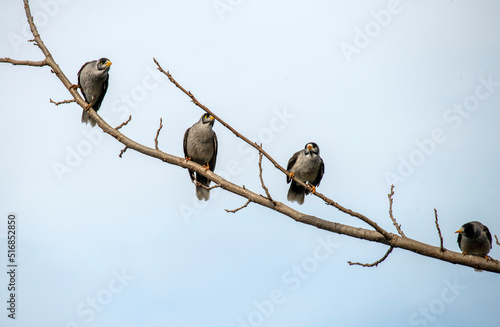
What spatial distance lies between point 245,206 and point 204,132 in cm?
462

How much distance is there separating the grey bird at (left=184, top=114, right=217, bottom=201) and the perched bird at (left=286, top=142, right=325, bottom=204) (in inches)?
57.1

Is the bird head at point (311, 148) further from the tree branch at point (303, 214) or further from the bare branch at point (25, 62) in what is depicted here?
the bare branch at point (25, 62)

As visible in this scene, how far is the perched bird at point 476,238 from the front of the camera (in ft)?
29.5

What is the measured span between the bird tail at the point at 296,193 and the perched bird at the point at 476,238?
2760 mm

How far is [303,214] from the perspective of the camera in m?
5.20

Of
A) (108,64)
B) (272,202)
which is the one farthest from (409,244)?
(108,64)

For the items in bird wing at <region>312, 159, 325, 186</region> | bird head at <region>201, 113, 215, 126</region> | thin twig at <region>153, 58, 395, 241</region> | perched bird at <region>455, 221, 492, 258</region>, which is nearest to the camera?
thin twig at <region>153, 58, 395, 241</region>

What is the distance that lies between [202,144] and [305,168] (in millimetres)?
1883

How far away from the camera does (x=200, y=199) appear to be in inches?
383

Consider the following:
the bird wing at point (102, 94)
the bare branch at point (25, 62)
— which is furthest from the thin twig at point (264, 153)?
the bird wing at point (102, 94)

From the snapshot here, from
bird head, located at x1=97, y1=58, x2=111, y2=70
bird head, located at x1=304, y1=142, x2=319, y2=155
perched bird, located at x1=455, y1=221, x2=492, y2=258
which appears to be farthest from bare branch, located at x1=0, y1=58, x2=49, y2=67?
perched bird, located at x1=455, y1=221, x2=492, y2=258

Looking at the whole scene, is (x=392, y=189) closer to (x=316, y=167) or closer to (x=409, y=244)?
(x=409, y=244)

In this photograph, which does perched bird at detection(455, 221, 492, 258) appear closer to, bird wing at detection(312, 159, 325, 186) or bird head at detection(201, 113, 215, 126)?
bird wing at detection(312, 159, 325, 186)

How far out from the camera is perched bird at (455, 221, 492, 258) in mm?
8977
